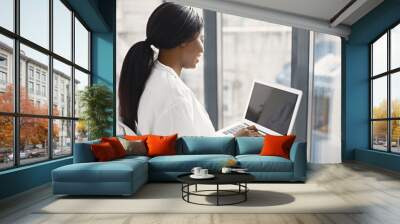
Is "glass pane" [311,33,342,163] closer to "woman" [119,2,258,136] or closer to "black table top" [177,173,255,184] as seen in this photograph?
"woman" [119,2,258,136]

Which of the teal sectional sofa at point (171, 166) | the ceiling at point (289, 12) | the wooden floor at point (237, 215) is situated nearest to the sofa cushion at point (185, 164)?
the teal sectional sofa at point (171, 166)

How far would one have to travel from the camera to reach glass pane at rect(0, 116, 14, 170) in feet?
15.5

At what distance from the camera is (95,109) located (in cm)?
764

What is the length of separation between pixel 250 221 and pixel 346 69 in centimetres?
657

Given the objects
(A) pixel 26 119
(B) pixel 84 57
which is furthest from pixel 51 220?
(B) pixel 84 57

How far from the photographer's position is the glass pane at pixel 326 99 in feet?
29.4

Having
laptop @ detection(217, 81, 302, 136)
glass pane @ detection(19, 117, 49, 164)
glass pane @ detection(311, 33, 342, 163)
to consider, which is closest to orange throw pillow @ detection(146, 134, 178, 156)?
glass pane @ detection(19, 117, 49, 164)

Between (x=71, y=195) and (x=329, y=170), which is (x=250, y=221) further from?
Result: (x=329, y=170)

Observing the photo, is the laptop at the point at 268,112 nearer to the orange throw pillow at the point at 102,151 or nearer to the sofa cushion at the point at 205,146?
the sofa cushion at the point at 205,146

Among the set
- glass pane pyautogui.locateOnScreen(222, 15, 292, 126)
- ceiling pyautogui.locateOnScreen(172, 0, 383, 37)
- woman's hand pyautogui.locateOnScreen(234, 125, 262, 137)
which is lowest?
woman's hand pyautogui.locateOnScreen(234, 125, 262, 137)

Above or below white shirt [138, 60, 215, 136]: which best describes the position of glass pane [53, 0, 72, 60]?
above

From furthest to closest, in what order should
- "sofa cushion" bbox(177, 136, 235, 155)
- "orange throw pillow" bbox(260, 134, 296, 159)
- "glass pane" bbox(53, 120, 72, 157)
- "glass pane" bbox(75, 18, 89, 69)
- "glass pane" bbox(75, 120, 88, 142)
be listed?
"glass pane" bbox(75, 18, 89, 69)
"glass pane" bbox(75, 120, 88, 142)
"sofa cushion" bbox(177, 136, 235, 155)
"glass pane" bbox(53, 120, 72, 157)
"orange throw pillow" bbox(260, 134, 296, 159)

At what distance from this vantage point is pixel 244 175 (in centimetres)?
475

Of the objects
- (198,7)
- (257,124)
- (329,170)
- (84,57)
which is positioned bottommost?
(329,170)
